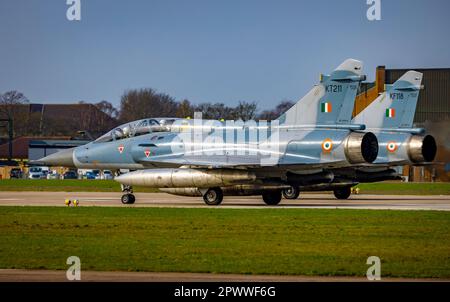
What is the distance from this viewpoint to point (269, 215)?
26.6 metres

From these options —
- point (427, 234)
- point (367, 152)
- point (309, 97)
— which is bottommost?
point (427, 234)

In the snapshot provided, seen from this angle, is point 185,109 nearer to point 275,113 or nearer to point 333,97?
point 275,113

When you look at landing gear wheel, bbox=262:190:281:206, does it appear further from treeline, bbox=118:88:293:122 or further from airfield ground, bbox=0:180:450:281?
treeline, bbox=118:88:293:122

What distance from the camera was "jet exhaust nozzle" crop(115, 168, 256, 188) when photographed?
32.1 m

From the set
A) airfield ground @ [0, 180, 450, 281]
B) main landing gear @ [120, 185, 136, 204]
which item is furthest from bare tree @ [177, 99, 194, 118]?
airfield ground @ [0, 180, 450, 281]

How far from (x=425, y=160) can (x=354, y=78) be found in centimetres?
659

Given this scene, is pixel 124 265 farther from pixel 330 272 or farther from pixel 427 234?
pixel 427 234

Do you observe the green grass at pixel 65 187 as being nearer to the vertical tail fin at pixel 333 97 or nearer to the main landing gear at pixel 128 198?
the main landing gear at pixel 128 198

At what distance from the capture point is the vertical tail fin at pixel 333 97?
107 ft

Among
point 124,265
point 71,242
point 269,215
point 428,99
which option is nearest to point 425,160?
point 269,215

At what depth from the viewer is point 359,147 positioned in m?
30.7

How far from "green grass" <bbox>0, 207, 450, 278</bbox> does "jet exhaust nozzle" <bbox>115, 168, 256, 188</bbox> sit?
4115 mm

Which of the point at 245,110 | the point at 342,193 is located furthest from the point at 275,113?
the point at 342,193

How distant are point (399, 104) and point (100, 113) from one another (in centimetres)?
6510
